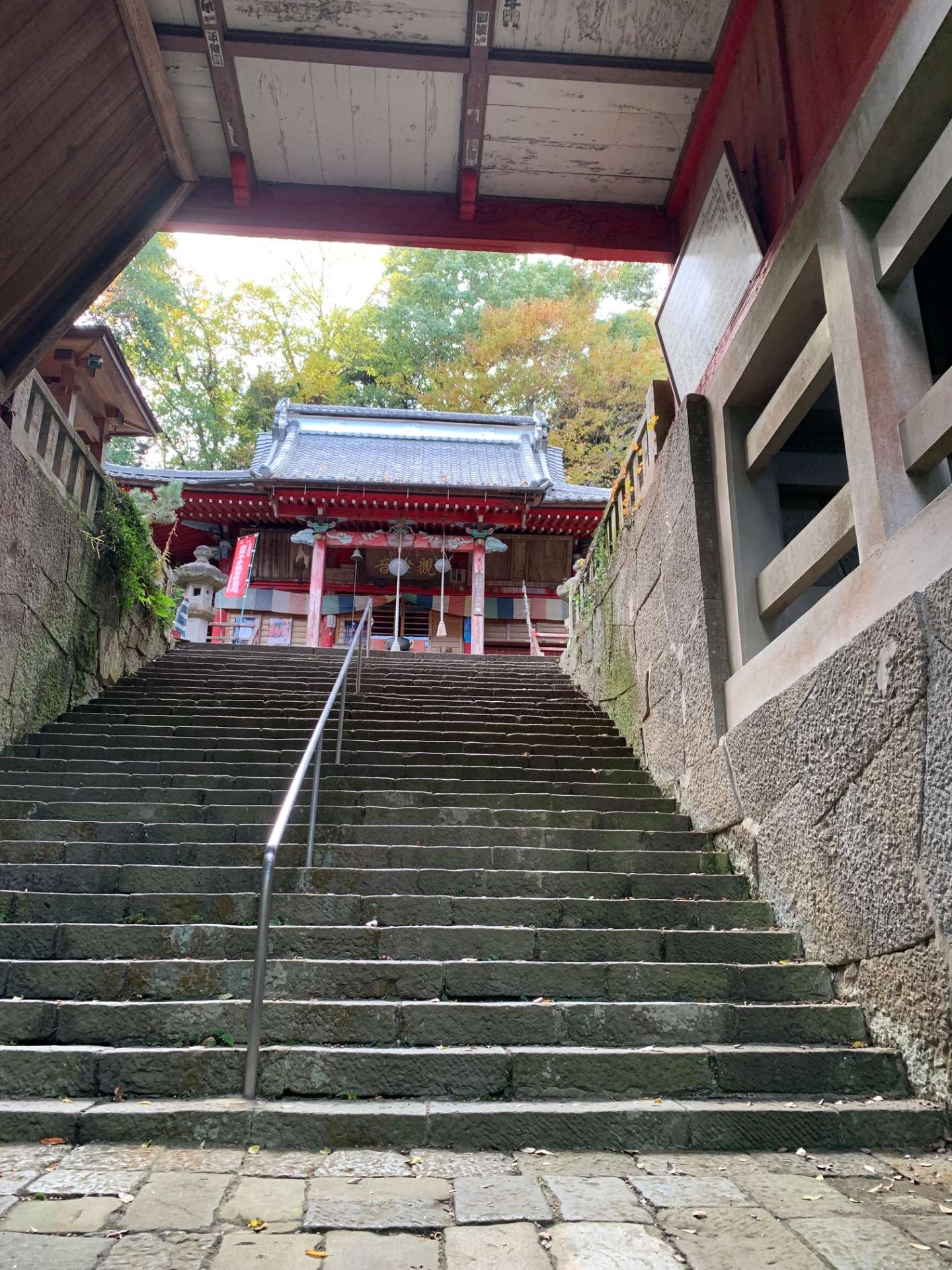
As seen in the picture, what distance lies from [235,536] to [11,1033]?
1308cm

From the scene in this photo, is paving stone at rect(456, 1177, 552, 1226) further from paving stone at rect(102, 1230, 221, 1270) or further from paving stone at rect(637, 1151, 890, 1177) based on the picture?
paving stone at rect(102, 1230, 221, 1270)

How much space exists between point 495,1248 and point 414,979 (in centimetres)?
135

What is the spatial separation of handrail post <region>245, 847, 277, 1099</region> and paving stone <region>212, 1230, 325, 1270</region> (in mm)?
719

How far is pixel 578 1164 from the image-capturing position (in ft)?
7.67

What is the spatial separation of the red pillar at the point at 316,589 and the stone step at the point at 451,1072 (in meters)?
10.4

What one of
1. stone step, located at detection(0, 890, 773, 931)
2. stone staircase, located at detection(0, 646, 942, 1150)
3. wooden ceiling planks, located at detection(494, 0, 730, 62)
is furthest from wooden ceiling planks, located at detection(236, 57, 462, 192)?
stone step, located at detection(0, 890, 773, 931)

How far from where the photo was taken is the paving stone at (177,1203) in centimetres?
189

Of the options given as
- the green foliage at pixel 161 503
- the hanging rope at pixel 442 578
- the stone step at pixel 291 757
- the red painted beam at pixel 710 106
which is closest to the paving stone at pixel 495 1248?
the stone step at pixel 291 757

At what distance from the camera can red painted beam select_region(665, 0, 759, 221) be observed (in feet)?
15.4

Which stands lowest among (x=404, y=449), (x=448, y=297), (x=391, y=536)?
(x=391, y=536)

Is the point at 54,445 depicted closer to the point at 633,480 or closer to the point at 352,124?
the point at 352,124

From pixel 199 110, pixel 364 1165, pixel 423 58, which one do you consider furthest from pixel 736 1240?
pixel 199 110

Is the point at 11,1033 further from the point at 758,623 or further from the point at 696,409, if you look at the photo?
the point at 696,409

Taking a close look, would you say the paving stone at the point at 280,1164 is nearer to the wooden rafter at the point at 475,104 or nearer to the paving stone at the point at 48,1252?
the paving stone at the point at 48,1252
